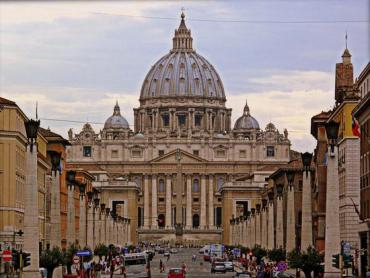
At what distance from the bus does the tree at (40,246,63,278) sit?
73.9 ft

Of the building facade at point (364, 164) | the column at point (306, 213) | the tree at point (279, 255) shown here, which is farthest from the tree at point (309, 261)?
the tree at point (279, 255)

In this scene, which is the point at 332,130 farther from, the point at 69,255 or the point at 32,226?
the point at 69,255

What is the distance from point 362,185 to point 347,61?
878 inches

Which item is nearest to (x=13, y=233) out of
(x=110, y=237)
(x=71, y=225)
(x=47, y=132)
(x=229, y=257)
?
(x=71, y=225)

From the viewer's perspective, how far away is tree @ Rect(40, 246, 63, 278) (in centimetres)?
5684

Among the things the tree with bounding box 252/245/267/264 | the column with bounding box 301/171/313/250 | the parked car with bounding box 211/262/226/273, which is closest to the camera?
the column with bounding box 301/171/313/250

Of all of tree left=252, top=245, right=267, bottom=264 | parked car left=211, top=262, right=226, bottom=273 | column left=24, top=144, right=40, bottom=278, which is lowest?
parked car left=211, top=262, right=226, bottom=273

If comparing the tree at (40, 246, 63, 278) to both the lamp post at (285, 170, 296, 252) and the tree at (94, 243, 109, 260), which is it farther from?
the tree at (94, 243, 109, 260)

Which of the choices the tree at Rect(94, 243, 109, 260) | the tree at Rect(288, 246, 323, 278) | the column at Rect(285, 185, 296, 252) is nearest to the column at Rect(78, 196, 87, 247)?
the tree at Rect(94, 243, 109, 260)

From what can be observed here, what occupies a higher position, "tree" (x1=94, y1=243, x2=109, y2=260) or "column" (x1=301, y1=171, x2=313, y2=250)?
"column" (x1=301, y1=171, x2=313, y2=250)

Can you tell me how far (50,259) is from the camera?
57250 millimetres

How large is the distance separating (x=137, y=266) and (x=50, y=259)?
1139 inches

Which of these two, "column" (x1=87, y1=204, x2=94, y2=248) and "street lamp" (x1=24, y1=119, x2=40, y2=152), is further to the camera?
"column" (x1=87, y1=204, x2=94, y2=248)

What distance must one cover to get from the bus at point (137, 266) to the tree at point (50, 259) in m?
22.5
